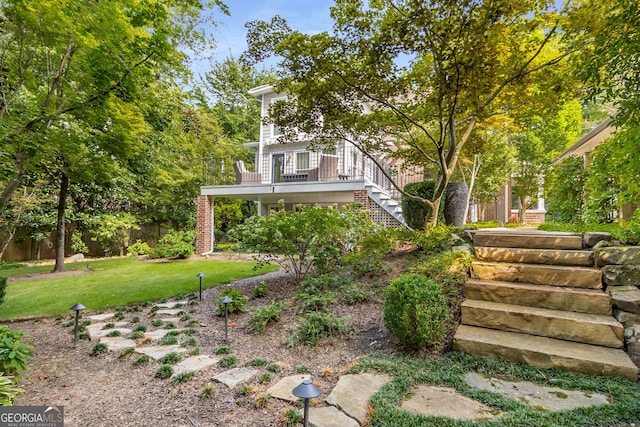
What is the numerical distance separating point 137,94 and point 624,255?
7031mm

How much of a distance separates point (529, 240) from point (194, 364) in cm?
408

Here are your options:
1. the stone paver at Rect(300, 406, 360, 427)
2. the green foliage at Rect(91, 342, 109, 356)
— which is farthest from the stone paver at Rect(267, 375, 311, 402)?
the green foliage at Rect(91, 342, 109, 356)

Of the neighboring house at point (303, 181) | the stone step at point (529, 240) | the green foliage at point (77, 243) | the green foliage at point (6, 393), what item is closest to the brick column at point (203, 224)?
the neighboring house at point (303, 181)

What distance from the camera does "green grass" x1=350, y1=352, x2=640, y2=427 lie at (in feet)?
6.07

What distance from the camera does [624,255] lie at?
124 inches

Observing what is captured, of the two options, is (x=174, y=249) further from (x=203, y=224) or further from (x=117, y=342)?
(x=117, y=342)

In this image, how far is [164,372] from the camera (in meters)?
2.70

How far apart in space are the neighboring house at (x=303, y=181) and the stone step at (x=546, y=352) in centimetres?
478

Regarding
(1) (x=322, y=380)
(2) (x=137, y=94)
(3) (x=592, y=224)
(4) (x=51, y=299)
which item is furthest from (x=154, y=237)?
(3) (x=592, y=224)

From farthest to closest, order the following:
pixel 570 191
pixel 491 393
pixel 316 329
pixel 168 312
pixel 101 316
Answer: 1. pixel 570 191
2. pixel 168 312
3. pixel 101 316
4. pixel 316 329
5. pixel 491 393

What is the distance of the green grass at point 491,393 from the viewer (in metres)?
1.85

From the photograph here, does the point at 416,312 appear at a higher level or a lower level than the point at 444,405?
higher

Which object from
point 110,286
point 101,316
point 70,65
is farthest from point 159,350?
point 70,65

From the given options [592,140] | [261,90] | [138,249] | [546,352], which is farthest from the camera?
[261,90]
